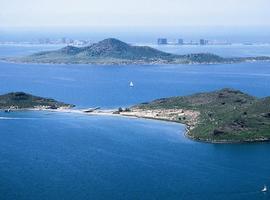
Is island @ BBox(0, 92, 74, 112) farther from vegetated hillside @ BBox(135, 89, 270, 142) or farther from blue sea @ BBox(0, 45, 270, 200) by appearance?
vegetated hillside @ BBox(135, 89, 270, 142)

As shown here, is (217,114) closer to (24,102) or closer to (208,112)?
(208,112)

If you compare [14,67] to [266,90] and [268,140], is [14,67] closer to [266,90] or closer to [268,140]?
[266,90]

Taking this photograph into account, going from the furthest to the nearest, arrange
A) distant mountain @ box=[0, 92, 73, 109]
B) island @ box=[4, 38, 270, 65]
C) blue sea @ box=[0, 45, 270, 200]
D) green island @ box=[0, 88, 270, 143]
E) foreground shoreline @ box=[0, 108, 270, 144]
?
1. island @ box=[4, 38, 270, 65]
2. distant mountain @ box=[0, 92, 73, 109]
3. green island @ box=[0, 88, 270, 143]
4. foreground shoreline @ box=[0, 108, 270, 144]
5. blue sea @ box=[0, 45, 270, 200]

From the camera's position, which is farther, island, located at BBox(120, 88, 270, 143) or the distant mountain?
the distant mountain

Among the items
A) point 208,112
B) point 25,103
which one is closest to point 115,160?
point 208,112

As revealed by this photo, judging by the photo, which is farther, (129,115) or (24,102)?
(24,102)

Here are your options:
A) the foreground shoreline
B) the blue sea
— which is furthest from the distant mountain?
the blue sea

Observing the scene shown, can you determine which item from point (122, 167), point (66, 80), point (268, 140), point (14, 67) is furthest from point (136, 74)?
point (122, 167)
